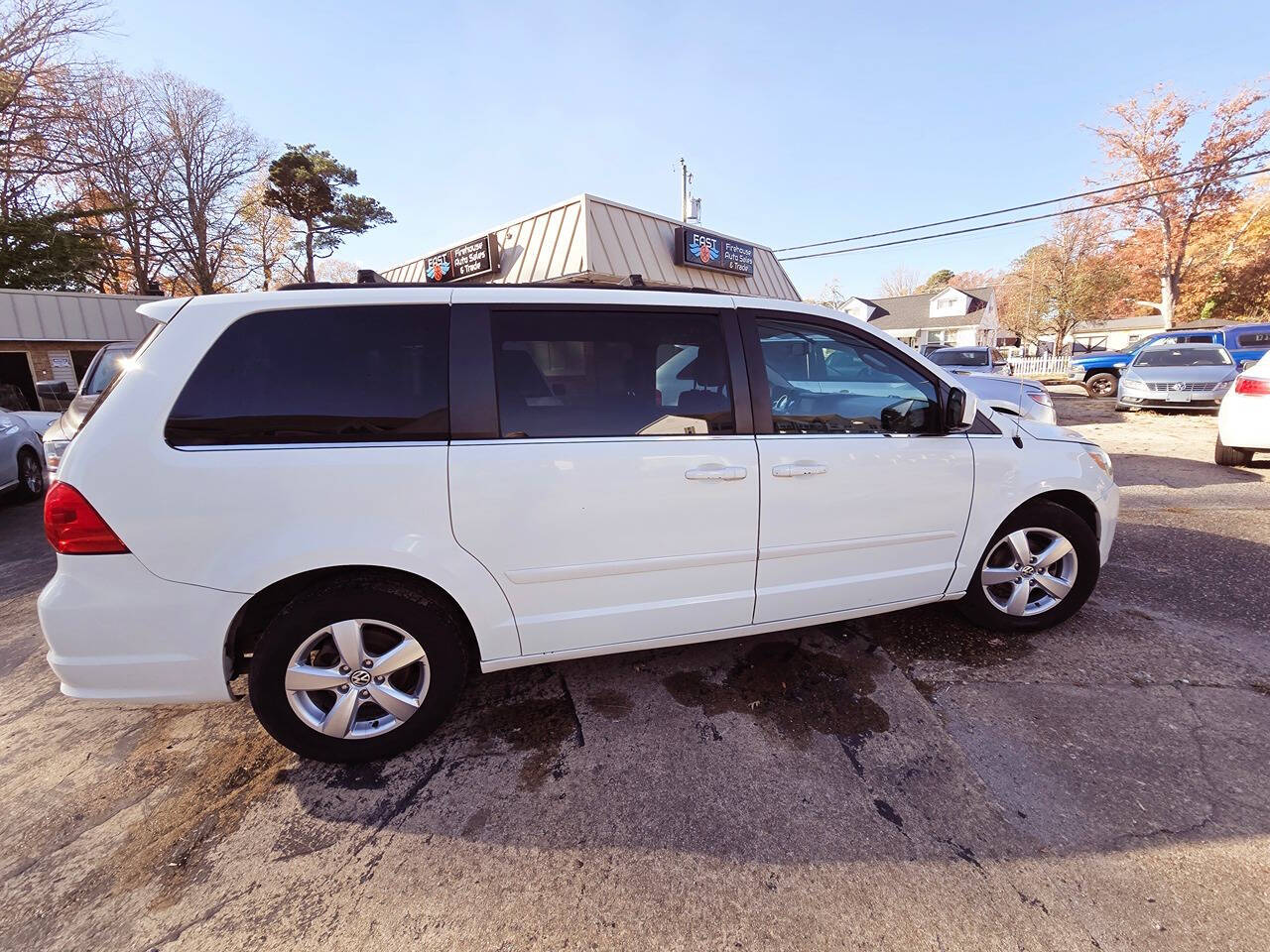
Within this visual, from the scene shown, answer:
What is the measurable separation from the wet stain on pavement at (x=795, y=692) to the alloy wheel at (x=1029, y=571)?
3.14 feet

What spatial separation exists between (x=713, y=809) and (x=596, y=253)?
963 centimetres

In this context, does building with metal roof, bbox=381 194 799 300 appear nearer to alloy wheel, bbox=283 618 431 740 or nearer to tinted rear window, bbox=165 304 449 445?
tinted rear window, bbox=165 304 449 445

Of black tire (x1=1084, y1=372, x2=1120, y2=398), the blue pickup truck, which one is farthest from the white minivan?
black tire (x1=1084, y1=372, x2=1120, y2=398)

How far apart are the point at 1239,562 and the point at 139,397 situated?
661cm

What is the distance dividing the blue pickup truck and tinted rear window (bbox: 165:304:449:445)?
17048 mm

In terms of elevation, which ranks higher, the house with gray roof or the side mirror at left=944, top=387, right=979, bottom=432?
the house with gray roof

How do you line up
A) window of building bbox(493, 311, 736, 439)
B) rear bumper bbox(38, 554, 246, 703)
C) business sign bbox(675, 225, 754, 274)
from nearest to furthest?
rear bumper bbox(38, 554, 246, 703), window of building bbox(493, 311, 736, 439), business sign bbox(675, 225, 754, 274)

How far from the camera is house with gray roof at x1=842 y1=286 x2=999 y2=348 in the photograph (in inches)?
1737

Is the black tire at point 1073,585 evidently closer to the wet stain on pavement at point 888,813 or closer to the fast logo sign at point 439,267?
the wet stain on pavement at point 888,813

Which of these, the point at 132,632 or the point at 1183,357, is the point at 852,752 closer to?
the point at 132,632

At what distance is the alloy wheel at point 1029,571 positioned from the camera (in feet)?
9.86

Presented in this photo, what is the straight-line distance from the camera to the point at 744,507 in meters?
2.38

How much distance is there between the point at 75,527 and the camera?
1877 mm

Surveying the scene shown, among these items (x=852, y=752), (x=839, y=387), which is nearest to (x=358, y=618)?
(x=852, y=752)
